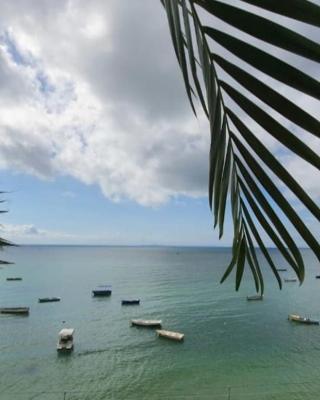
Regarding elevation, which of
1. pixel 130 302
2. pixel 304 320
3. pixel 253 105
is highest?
pixel 253 105

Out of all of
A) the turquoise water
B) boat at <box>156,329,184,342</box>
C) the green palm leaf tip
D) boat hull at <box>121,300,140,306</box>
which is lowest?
the turquoise water

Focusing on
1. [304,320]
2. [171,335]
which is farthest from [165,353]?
[304,320]

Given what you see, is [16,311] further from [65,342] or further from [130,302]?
[65,342]

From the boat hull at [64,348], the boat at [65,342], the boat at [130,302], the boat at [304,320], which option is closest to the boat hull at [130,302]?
the boat at [130,302]

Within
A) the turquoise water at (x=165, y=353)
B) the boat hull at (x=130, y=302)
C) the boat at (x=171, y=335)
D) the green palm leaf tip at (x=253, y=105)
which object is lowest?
the turquoise water at (x=165, y=353)

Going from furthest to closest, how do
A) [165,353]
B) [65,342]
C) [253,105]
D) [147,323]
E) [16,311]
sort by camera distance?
[16,311], [147,323], [65,342], [165,353], [253,105]

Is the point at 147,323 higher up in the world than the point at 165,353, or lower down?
higher up

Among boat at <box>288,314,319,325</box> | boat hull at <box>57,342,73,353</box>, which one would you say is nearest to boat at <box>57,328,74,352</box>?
boat hull at <box>57,342,73,353</box>

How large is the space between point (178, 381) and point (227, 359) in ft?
16.7

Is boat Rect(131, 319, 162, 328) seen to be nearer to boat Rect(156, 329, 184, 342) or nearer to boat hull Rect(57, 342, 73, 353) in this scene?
boat Rect(156, 329, 184, 342)

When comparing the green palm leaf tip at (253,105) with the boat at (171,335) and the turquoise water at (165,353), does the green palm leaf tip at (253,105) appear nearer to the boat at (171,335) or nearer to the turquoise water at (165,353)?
the turquoise water at (165,353)

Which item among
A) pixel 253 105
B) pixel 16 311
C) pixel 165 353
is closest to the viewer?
pixel 253 105

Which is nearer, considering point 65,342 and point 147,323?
point 65,342

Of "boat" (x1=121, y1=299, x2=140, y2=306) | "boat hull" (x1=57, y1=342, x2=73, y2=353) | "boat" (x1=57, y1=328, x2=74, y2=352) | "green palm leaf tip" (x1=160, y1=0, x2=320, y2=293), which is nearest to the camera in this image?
"green palm leaf tip" (x1=160, y1=0, x2=320, y2=293)
